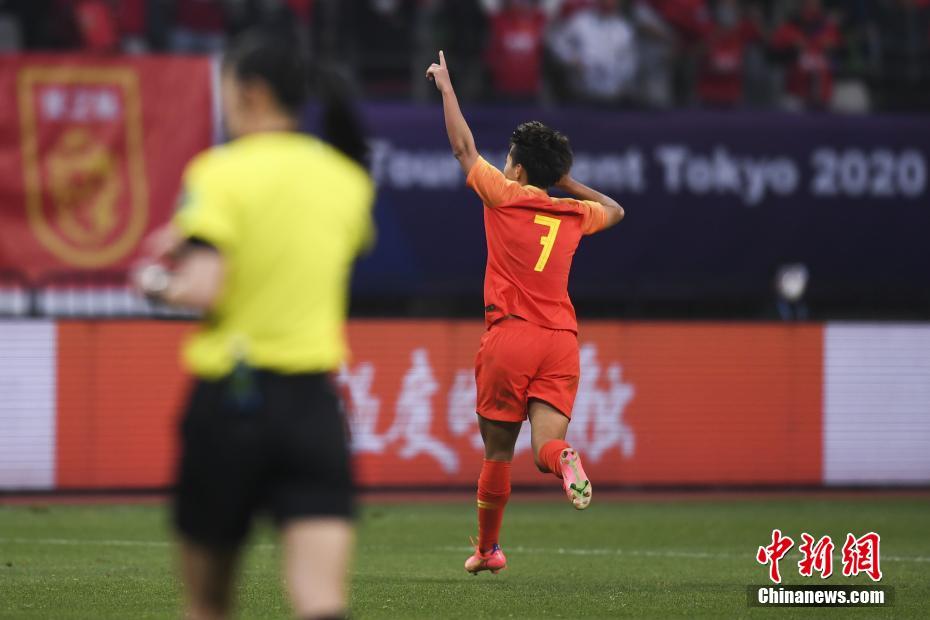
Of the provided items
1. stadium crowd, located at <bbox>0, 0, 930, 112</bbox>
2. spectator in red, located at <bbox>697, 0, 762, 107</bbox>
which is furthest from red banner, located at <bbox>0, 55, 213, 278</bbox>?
spectator in red, located at <bbox>697, 0, 762, 107</bbox>

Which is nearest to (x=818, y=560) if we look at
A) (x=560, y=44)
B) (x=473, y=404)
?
(x=473, y=404)

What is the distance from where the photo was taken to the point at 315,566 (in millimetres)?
4449

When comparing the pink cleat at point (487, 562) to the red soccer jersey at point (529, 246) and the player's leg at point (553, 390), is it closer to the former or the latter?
the player's leg at point (553, 390)

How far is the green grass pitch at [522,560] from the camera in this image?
8.20 m

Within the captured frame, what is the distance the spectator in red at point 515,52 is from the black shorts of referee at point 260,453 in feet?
43.4

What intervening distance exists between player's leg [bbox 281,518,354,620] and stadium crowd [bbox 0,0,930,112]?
475 inches

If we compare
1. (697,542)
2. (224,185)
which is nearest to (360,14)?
(697,542)

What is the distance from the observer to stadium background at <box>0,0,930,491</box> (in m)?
14.7

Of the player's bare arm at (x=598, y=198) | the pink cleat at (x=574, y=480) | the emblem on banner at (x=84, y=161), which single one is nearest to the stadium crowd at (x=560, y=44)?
the emblem on banner at (x=84, y=161)

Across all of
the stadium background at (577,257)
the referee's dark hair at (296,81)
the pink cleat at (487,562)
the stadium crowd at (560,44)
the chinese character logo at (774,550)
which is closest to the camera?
the referee's dark hair at (296,81)

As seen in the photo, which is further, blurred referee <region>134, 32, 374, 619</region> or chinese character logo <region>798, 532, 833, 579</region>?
chinese character logo <region>798, 532, 833, 579</region>

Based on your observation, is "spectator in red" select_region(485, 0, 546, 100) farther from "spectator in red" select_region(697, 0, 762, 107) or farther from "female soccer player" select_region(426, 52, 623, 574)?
"female soccer player" select_region(426, 52, 623, 574)

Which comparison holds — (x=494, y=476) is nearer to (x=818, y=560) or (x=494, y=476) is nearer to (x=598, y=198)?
(x=598, y=198)

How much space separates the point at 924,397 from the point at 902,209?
9.31ft
